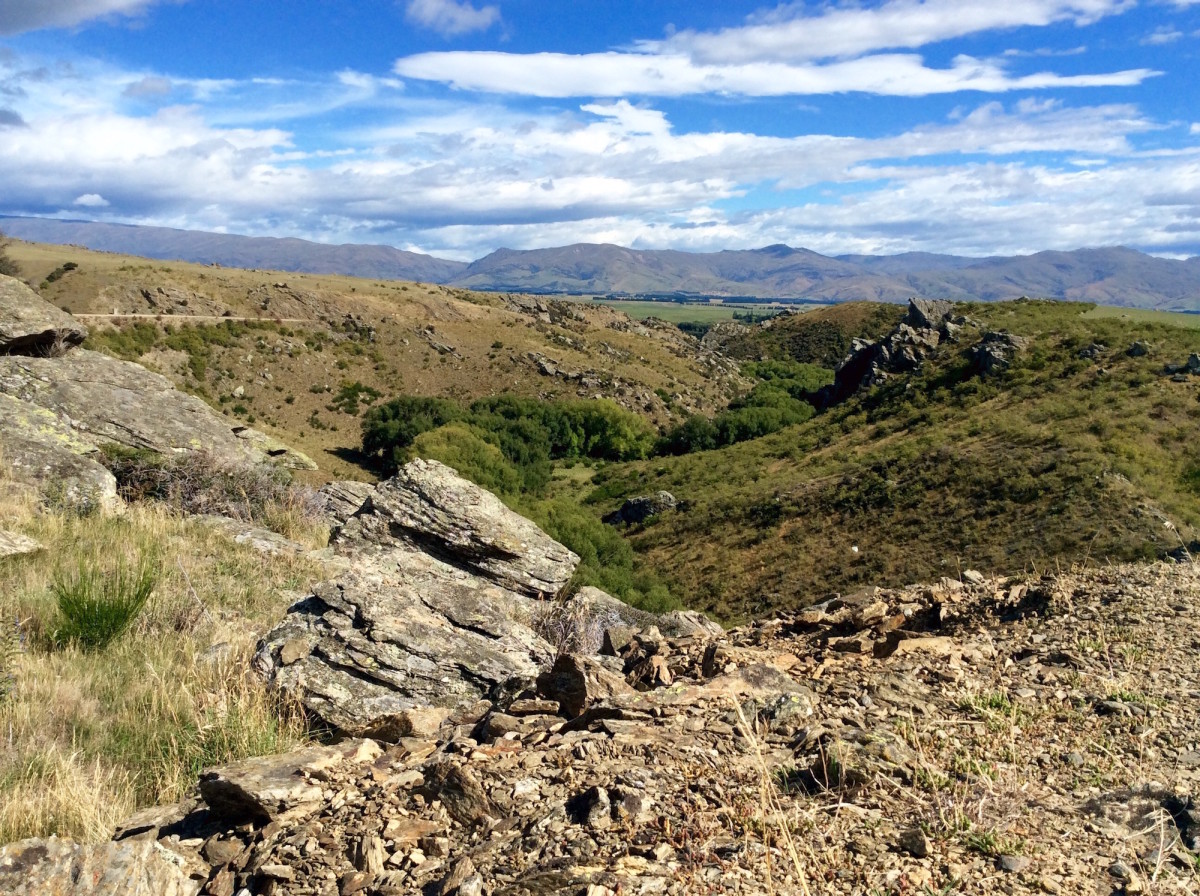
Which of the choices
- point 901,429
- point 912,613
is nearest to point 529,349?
point 901,429

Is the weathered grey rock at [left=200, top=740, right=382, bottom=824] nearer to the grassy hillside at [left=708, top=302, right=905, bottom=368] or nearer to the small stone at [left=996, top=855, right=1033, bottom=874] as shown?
the small stone at [left=996, top=855, right=1033, bottom=874]

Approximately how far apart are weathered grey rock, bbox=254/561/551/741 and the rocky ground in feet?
1.72

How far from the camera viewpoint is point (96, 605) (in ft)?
18.2

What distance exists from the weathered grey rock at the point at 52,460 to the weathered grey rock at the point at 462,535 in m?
2.79

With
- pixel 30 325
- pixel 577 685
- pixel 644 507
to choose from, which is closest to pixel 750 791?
pixel 577 685

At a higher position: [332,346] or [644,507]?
[332,346]

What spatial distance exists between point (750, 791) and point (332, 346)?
61077 millimetres

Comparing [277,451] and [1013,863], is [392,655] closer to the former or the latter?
[1013,863]

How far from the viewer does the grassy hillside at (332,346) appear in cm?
4953

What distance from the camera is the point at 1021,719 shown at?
14.7 feet

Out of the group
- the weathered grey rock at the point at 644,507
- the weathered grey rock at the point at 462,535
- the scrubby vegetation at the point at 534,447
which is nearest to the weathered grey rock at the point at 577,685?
the weathered grey rock at the point at 462,535

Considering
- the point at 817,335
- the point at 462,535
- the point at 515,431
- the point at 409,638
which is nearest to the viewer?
the point at 409,638

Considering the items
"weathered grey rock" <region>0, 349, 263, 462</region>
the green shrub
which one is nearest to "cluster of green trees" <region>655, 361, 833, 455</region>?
"weathered grey rock" <region>0, 349, 263, 462</region>

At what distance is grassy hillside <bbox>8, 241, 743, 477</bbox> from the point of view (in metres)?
49.5
